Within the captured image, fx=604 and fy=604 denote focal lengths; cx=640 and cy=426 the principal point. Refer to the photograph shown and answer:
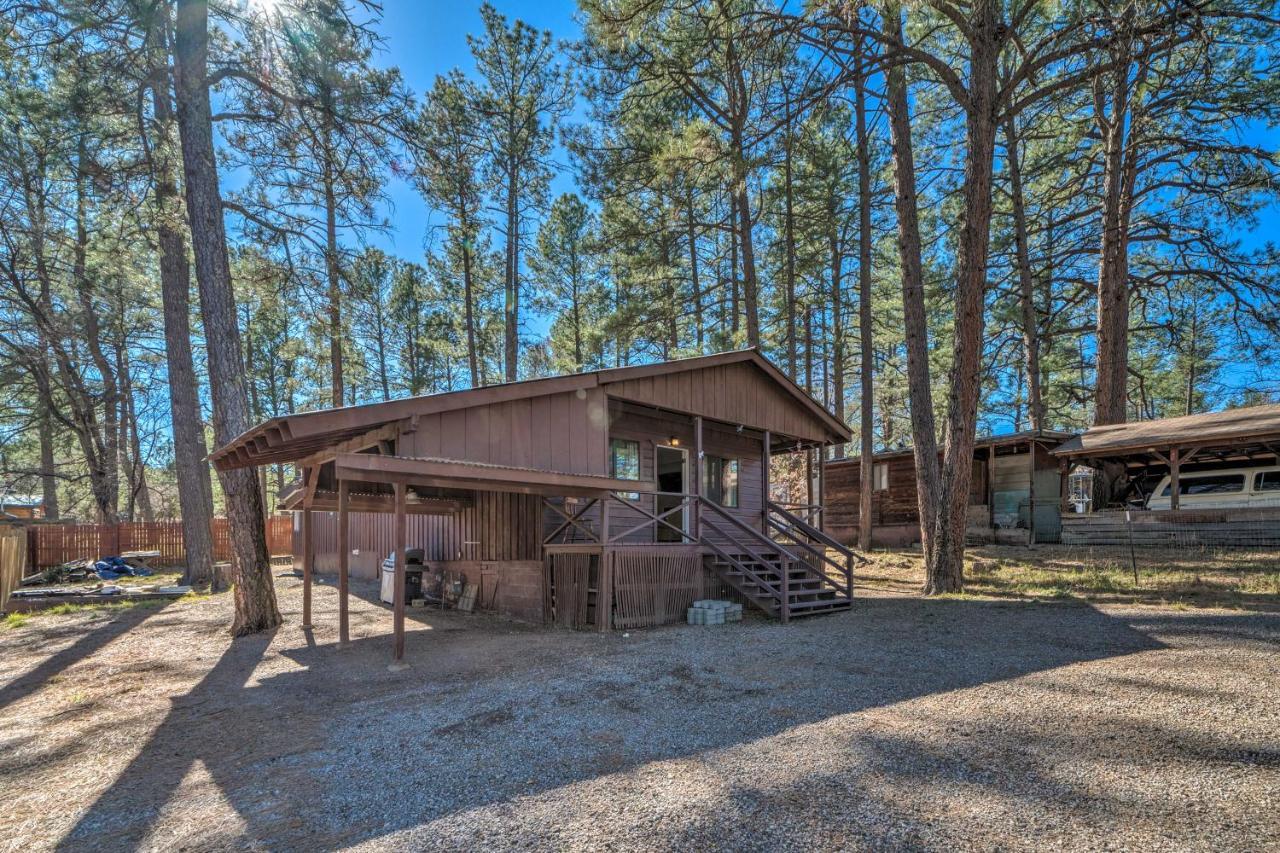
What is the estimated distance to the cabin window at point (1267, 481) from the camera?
11609 millimetres

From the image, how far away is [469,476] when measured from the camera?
21.5ft

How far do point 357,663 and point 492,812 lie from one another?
425 cm

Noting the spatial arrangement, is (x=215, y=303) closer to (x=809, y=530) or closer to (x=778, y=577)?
(x=778, y=577)

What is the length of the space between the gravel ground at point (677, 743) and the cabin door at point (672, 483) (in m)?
3.86

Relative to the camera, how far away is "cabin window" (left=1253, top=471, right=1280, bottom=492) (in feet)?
38.1

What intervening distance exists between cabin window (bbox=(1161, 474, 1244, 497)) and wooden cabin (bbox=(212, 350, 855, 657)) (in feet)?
25.2

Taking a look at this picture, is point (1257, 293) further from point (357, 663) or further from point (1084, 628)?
point (357, 663)

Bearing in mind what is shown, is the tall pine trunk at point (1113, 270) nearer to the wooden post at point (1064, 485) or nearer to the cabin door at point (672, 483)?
the wooden post at point (1064, 485)

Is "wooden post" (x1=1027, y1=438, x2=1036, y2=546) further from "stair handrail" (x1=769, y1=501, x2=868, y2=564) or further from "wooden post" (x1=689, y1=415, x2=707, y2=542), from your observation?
"wooden post" (x1=689, y1=415, x2=707, y2=542)

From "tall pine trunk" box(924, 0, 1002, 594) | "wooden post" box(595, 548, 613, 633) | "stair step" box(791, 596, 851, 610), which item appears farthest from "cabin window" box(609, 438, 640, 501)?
"tall pine trunk" box(924, 0, 1002, 594)

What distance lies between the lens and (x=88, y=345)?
17766 mm

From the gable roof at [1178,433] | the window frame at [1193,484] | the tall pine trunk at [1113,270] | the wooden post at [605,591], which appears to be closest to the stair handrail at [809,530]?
the wooden post at [605,591]

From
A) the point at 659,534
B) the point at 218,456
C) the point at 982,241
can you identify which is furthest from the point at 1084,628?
the point at 218,456

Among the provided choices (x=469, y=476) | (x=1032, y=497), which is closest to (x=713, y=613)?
(x=469, y=476)
